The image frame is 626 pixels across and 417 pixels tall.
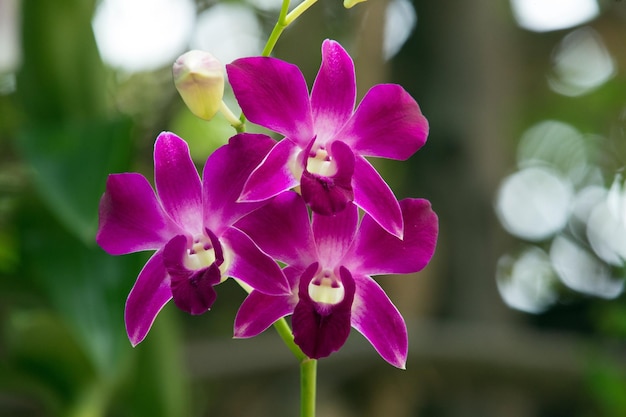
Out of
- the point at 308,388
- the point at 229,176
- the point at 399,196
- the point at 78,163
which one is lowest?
the point at 399,196

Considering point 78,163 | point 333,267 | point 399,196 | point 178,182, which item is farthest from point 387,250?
point 399,196

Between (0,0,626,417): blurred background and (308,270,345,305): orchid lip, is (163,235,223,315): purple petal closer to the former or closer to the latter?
(308,270,345,305): orchid lip

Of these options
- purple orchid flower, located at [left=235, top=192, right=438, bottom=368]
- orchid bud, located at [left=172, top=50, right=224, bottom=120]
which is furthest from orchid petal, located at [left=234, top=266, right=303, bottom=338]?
orchid bud, located at [left=172, top=50, right=224, bottom=120]

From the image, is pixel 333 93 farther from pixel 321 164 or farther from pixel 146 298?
pixel 146 298

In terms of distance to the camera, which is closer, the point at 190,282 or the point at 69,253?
the point at 190,282

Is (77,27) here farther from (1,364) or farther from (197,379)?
(197,379)

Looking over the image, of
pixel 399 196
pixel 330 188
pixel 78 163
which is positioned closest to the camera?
pixel 330 188
